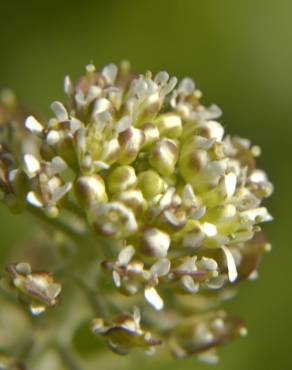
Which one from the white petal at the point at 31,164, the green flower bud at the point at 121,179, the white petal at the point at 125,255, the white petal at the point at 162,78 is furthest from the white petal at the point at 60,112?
the white petal at the point at 125,255

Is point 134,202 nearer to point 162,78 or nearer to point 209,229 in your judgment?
point 209,229

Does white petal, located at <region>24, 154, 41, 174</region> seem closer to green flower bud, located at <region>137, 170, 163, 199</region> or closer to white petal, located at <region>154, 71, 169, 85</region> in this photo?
green flower bud, located at <region>137, 170, 163, 199</region>

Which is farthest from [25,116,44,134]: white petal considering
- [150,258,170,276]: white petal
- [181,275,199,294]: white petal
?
[181,275,199,294]: white petal

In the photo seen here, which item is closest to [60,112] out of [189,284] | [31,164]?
[31,164]

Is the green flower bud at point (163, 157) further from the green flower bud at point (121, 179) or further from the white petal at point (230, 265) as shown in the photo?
the white petal at point (230, 265)

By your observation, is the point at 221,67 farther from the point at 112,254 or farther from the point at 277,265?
the point at 112,254
